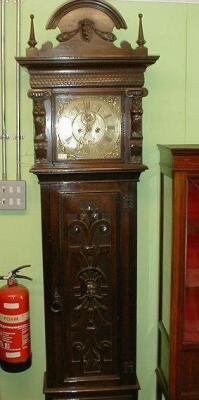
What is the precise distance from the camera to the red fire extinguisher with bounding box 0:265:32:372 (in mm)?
2342

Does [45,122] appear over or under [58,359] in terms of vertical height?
over

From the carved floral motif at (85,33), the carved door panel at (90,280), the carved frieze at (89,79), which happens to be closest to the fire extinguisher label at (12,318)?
the carved door panel at (90,280)

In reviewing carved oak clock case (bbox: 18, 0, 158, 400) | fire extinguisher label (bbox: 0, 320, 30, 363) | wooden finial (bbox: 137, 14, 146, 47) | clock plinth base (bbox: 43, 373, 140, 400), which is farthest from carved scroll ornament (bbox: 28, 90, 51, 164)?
clock plinth base (bbox: 43, 373, 140, 400)

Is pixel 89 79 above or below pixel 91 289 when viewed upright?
above

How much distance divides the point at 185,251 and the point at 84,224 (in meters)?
0.52

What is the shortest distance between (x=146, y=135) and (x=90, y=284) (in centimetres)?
85

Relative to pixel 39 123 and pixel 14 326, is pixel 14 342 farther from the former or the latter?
pixel 39 123

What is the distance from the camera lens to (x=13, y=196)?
2.41 metres

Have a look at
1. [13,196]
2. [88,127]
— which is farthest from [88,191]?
[13,196]

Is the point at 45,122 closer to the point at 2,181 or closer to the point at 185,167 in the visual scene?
the point at 2,181

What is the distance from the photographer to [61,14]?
86.0 inches

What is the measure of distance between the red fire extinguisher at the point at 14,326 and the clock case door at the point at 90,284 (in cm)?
13

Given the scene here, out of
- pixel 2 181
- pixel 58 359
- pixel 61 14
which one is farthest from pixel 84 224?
pixel 61 14

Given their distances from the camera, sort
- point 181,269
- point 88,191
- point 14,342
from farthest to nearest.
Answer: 1. point 14,342
2. point 88,191
3. point 181,269
